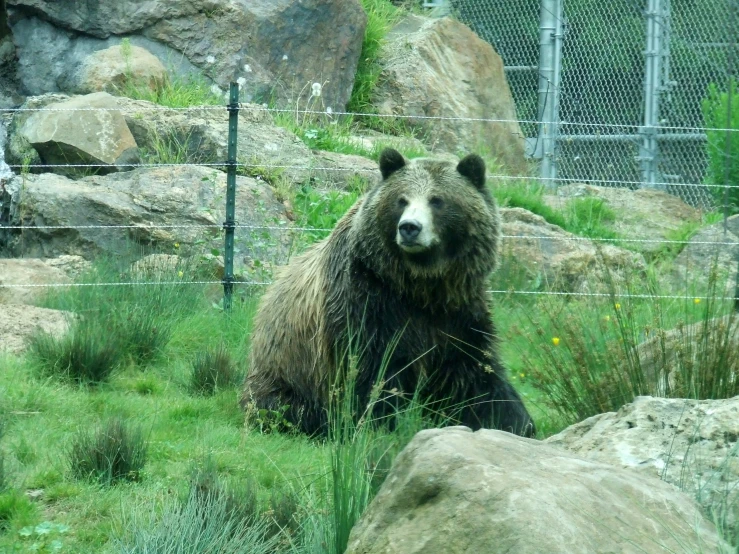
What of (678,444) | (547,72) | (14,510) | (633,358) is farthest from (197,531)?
(547,72)

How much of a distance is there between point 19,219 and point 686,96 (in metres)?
8.38

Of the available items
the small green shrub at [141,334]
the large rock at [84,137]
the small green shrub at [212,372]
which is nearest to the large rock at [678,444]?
the small green shrub at [212,372]

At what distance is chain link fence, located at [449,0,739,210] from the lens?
493 inches

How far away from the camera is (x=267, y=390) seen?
6.34 m

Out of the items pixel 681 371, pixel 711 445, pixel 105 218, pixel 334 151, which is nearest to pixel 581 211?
pixel 334 151

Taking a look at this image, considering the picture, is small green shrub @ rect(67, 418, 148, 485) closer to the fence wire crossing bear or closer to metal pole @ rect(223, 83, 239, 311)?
the fence wire crossing bear

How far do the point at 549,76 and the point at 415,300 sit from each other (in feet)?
25.8

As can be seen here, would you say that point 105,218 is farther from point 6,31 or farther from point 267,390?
point 6,31

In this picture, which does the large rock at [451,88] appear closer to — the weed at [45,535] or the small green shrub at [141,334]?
the small green shrub at [141,334]

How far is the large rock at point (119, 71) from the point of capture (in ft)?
38.1

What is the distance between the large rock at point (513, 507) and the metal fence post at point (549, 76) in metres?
9.56

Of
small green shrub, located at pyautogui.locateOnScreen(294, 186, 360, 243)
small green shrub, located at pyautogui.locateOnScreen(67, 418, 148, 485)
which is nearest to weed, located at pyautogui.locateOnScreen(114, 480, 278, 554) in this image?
small green shrub, located at pyautogui.locateOnScreen(67, 418, 148, 485)

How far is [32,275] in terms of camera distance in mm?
8445

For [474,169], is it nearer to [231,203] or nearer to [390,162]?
[390,162]
